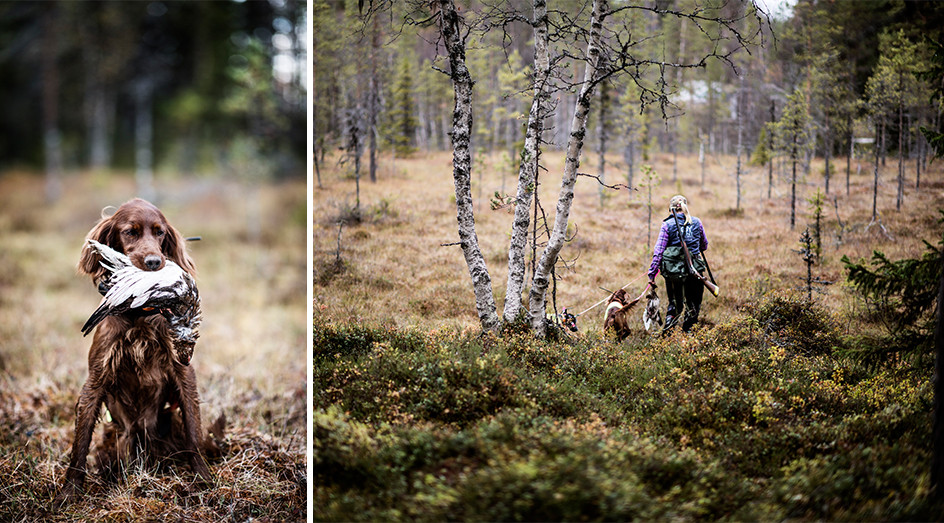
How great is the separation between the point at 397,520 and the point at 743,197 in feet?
16.9

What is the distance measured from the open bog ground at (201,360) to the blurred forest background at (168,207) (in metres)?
0.03

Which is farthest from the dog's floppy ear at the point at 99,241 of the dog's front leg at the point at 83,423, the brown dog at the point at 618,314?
the brown dog at the point at 618,314

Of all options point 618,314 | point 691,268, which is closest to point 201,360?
point 618,314

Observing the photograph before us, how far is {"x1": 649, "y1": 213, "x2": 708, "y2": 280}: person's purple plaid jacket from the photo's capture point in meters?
6.44

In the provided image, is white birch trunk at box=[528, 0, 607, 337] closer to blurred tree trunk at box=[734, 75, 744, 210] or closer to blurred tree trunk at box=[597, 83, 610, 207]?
blurred tree trunk at box=[734, 75, 744, 210]

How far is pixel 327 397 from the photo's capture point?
533 centimetres

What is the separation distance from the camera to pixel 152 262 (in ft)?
14.9

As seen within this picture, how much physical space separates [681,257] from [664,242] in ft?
0.77

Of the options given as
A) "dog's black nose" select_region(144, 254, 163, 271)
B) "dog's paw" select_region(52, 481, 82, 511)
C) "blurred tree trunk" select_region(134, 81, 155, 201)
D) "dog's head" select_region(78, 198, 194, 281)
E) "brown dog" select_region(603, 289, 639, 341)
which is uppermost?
"blurred tree trunk" select_region(134, 81, 155, 201)

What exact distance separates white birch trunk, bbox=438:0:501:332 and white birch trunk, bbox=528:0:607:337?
0.45 metres

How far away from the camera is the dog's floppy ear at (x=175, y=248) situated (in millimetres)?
4832

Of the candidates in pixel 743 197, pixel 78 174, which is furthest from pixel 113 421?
pixel 78 174

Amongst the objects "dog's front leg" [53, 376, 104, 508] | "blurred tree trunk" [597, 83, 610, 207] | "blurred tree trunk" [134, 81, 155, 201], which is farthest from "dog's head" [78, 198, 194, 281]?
"blurred tree trunk" [134, 81, 155, 201]

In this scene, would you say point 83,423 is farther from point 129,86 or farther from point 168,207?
point 129,86
